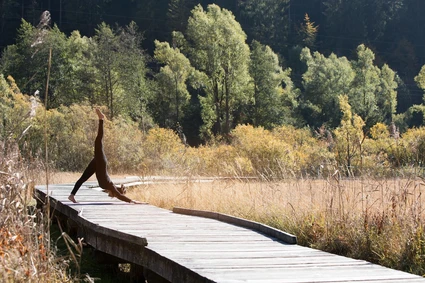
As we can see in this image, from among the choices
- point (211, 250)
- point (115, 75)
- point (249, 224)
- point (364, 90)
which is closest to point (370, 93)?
point (364, 90)

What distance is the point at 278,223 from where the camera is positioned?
25.3ft

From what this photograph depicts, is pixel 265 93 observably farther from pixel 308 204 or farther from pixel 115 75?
pixel 308 204

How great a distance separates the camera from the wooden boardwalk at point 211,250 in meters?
4.37

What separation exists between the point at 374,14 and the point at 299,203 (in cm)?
7669

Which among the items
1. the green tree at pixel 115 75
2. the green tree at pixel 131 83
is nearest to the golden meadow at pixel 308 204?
the green tree at pixel 115 75

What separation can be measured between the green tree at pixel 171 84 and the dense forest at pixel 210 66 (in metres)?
0.08

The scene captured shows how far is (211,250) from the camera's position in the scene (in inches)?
213

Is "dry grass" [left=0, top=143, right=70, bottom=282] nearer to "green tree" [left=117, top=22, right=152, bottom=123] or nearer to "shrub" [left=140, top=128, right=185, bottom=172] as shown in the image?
"shrub" [left=140, top=128, right=185, bottom=172]

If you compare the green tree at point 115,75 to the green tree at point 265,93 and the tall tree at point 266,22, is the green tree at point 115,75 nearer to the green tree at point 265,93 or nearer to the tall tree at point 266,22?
the green tree at point 265,93

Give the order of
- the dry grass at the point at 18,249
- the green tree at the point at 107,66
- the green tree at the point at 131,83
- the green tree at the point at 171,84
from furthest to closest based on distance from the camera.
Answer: the green tree at the point at 171,84 → the green tree at the point at 131,83 → the green tree at the point at 107,66 → the dry grass at the point at 18,249

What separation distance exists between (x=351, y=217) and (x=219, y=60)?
3726 cm

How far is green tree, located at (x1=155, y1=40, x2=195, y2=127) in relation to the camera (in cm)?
4816

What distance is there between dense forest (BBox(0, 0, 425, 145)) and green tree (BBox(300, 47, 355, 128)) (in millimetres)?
103

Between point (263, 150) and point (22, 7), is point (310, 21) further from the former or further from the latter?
point (263, 150)
